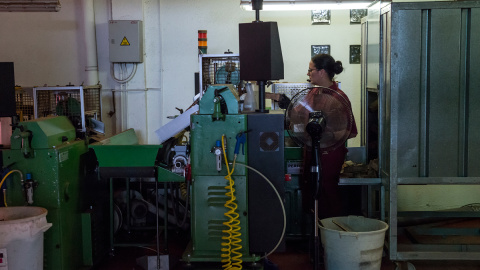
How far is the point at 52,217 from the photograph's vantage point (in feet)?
13.4

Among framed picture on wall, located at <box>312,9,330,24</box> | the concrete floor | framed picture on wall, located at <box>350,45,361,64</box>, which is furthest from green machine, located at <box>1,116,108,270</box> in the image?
framed picture on wall, located at <box>350,45,361,64</box>

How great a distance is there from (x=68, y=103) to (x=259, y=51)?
5.89ft

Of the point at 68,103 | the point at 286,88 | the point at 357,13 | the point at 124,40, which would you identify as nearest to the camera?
the point at 68,103

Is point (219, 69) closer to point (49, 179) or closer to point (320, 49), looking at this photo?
point (320, 49)

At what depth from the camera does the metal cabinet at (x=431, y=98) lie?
3.93 metres

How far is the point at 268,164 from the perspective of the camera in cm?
383

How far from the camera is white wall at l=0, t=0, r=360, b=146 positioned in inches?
249

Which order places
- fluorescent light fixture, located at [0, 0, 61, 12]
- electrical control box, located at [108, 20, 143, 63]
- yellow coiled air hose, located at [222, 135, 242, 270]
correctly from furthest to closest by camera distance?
electrical control box, located at [108, 20, 143, 63]
fluorescent light fixture, located at [0, 0, 61, 12]
yellow coiled air hose, located at [222, 135, 242, 270]

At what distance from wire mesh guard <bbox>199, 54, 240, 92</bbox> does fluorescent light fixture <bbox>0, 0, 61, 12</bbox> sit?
1.46 meters

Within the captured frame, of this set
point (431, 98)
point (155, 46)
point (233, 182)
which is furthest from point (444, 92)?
point (155, 46)

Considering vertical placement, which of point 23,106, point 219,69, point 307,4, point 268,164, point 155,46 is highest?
point 307,4

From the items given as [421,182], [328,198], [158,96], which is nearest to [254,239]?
[328,198]

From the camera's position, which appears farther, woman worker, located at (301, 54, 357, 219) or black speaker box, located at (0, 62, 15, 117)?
woman worker, located at (301, 54, 357, 219)

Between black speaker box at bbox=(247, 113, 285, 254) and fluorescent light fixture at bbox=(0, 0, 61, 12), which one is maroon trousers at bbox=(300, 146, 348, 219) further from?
fluorescent light fixture at bbox=(0, 0, 61, 12)
